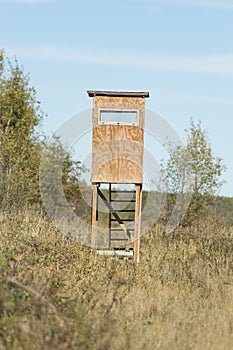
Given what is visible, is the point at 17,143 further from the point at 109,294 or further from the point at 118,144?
the point at 109,294

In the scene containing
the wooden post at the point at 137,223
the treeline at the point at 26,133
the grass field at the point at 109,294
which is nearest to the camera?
the grass field at the point at 109,294

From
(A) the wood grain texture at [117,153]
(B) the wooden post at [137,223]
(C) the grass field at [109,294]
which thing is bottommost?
(C) the grass field at [109,294]

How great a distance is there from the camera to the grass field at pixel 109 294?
6902mm

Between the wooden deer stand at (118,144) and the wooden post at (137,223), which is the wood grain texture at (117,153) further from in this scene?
the wooden post at (137,223)

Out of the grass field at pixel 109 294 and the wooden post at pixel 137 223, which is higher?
the wooden post at pixel 137 223

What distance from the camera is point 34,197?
26.2 metres

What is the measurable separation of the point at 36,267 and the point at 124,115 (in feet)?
22.7

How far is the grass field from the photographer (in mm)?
6902

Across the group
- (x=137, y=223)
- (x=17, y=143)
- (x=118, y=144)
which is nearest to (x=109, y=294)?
(x=137, y=223)

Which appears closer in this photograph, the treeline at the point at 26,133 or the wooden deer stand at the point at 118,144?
Answer: the wooden deer stand at the point at 118,144

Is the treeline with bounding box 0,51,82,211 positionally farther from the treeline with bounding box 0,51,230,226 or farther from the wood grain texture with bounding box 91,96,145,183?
the wood grain texture with bounding box 91,96,145,183

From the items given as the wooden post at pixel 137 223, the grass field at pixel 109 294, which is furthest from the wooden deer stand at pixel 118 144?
the grass field at pixel 109 294

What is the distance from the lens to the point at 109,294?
33.6 feet

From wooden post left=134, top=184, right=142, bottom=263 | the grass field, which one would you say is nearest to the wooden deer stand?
wooden post left=134, top=184, right=142, bottom=263
